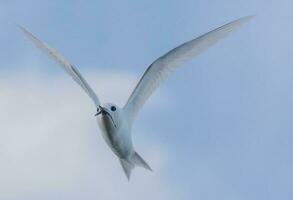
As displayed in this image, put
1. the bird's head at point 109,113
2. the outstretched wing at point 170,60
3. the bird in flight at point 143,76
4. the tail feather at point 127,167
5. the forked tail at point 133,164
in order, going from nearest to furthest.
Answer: the bird's head at point 109,113
the bird in flight at point 143,76
the forked tail at point 133,164
the tail feather at point 127,167
the outstretched wing at point 170,60

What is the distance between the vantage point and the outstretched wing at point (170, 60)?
959 inches

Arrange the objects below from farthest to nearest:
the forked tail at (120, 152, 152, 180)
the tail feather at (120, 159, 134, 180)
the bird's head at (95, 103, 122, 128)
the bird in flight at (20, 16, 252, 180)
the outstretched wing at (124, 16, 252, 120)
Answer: the outstretched wing at (124, 16, 252, 120), the tail feather at (120, 159, 134, 180), the forked tail at (120, 152, 152, 180), the bird in flight at (20, 16, 252, 180), the bird's head at (95, 103, 122, 128)

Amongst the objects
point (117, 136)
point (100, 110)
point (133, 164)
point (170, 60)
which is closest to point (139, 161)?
point (133, 164)

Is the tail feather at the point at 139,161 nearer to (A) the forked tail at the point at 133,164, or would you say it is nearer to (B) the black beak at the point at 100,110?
(A) the forked tail at the point at 133,164

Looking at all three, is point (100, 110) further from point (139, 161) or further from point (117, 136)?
point (139, 161)

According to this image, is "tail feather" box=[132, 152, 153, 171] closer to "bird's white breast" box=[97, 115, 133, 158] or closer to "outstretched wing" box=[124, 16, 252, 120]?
"bird's white breast" box=[97, 115, 133, 158]

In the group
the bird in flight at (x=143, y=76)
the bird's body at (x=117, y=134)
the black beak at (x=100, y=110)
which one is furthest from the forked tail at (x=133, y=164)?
the black beak at (x=100, y=110)

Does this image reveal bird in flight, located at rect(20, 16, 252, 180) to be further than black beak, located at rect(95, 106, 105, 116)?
Yes

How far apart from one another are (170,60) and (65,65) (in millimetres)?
3808

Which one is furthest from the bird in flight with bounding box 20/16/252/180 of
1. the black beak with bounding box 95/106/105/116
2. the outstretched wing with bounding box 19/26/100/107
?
the black beak with bounding box 95/106/105/116

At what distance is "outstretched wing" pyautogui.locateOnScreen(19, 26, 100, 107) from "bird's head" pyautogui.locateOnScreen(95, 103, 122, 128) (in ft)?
1.03

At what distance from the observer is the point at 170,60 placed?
24891mm

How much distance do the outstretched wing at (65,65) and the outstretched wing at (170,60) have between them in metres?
2.06

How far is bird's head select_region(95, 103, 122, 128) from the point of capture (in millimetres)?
20938
